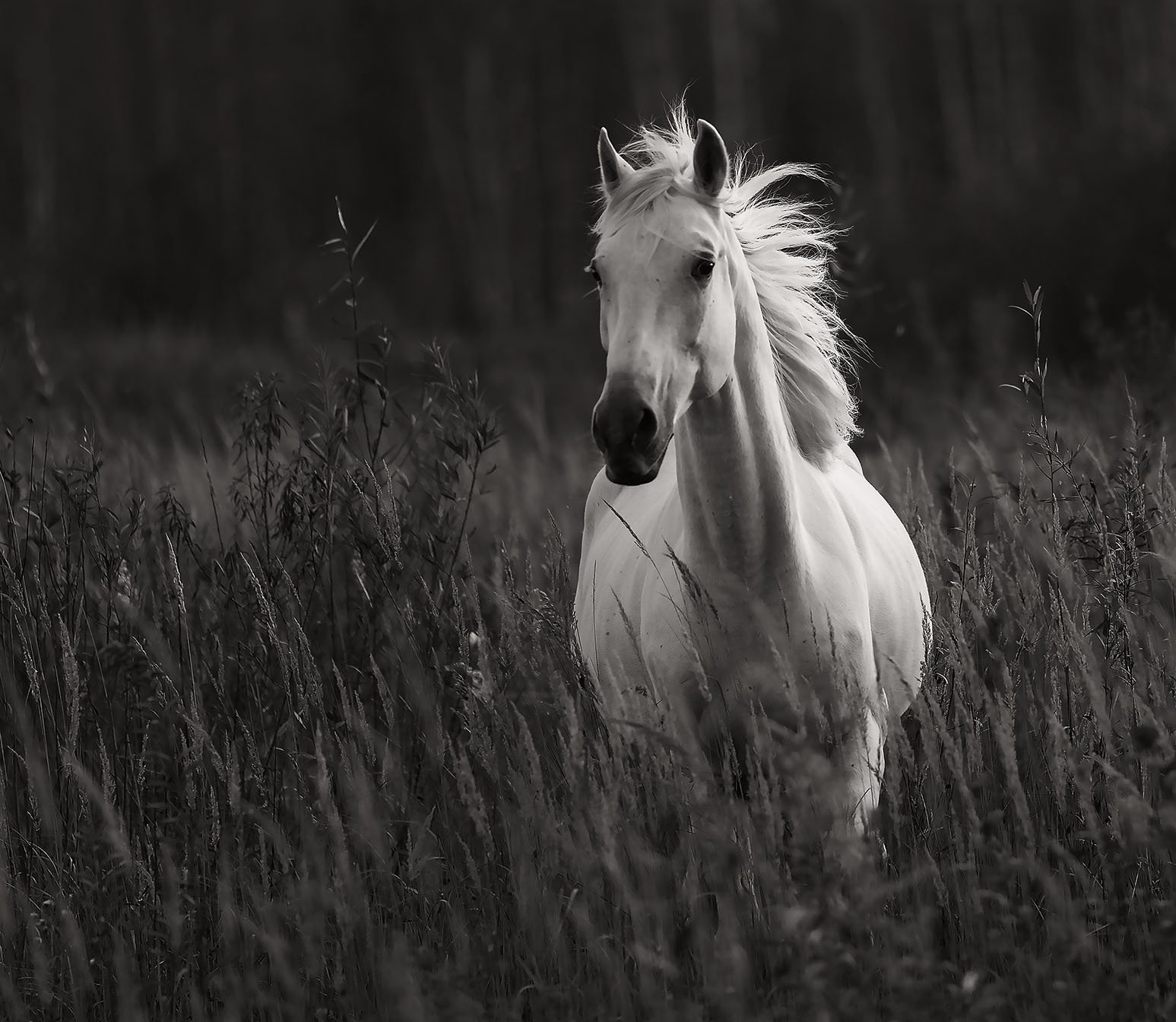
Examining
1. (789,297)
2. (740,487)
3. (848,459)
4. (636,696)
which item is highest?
(789,297)

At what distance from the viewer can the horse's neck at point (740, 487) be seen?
9.82 feet

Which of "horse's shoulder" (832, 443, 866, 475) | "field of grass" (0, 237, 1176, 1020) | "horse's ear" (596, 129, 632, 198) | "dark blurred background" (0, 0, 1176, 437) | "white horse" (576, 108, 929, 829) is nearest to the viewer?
"field of grass" (0, 237, 1176, 1020)

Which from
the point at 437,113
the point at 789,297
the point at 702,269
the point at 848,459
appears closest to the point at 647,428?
the point at 702,269

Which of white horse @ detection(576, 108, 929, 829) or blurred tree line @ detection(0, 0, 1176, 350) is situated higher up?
blurred tree line @ detection(0, 0, 1176, 350)

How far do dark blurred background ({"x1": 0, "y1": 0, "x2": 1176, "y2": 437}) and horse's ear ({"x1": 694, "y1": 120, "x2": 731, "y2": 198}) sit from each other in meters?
16.5

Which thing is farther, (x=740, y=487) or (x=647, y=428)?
(x=740, y=487)

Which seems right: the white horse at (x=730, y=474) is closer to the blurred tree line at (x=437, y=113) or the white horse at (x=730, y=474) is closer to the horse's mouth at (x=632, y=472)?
the horse's mouth at (x=632, y=472)

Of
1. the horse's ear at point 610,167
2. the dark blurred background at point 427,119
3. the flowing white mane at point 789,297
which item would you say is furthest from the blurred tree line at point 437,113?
the horse's ear at point 610,167

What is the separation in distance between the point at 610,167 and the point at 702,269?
21.4 inches

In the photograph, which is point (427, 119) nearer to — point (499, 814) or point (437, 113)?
point (437, 113)

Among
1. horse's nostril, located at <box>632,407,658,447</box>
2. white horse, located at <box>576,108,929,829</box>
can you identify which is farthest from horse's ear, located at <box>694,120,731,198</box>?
horse's nostril, located at <box>632,407,658,447</box>

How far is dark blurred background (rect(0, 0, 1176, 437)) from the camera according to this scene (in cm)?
2577

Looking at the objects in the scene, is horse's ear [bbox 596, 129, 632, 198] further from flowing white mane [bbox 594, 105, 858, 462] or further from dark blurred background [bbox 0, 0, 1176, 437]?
dark blurred background [bbox 0, 0, 1176, 437]

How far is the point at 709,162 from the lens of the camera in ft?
9.82
